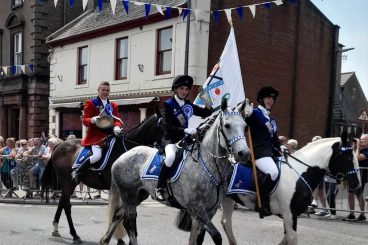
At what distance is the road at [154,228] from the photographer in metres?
7.70

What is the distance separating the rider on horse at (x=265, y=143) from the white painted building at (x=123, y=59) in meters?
9.83

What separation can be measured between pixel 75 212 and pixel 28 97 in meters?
15.1

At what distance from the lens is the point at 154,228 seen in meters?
8.70

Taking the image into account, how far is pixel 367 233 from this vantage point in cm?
898

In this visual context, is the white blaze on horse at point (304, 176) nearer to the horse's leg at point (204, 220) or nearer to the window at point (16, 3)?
the horse's leg at point (204, 220)

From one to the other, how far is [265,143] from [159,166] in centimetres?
163

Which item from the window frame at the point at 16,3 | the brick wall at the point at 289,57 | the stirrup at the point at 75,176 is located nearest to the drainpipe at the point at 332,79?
the brick wall at the point at 289,57

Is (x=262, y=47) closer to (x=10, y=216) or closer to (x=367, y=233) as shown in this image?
(x=367, y=233)

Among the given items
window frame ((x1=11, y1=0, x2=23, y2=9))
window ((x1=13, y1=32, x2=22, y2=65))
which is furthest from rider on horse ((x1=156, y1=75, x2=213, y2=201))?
window frame ((x1=11, y1=0, x2=23, y2=9))

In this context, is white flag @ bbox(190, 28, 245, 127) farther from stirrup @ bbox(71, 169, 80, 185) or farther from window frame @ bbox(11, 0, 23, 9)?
window frame @ bbox(11, 0, 23, 9)

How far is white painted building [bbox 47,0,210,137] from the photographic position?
1659cm

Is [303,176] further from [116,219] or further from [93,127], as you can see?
[93,127]

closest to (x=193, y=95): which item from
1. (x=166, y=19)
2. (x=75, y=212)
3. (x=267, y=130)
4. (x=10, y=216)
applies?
(x=166, y=19)

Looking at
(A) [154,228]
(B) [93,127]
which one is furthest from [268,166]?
(A) [154,228]
